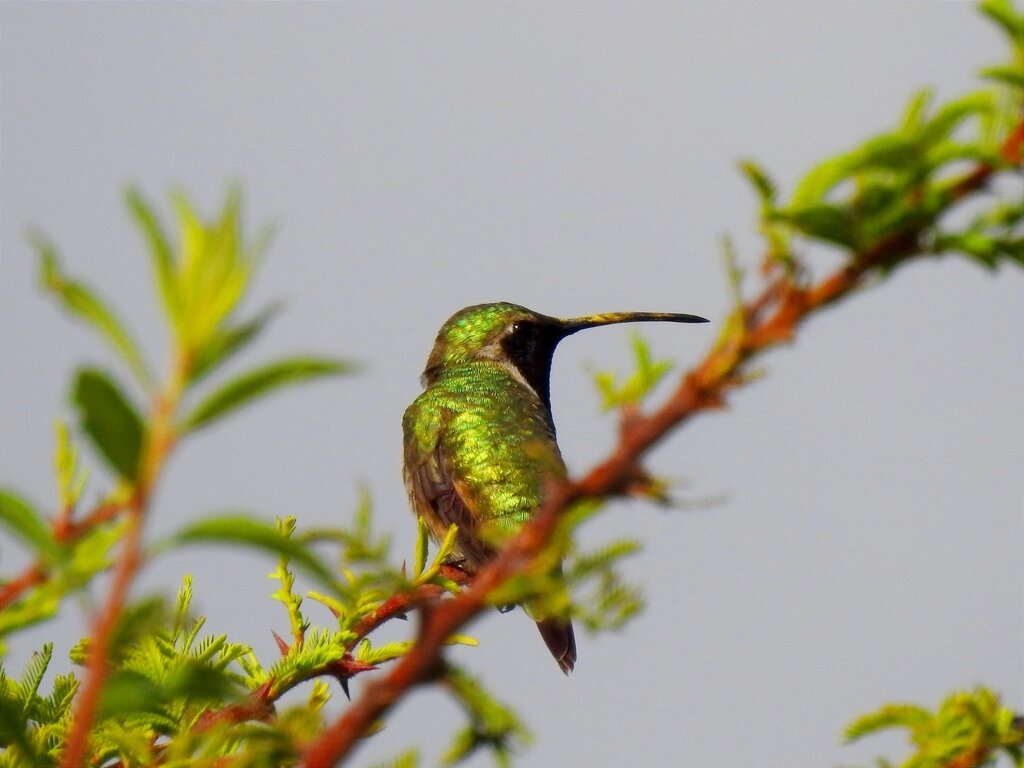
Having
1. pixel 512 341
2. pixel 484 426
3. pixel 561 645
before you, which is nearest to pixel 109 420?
pixel 561 645

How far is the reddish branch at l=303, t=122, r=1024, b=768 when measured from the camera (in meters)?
1.12

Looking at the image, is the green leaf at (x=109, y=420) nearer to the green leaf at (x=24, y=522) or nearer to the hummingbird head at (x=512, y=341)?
the green leaf at (x=24, y=522)

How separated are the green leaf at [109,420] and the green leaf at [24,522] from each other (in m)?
0.16

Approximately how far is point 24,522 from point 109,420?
0.65 feet

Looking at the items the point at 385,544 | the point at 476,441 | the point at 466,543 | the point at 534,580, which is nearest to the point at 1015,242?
the point at 534,580

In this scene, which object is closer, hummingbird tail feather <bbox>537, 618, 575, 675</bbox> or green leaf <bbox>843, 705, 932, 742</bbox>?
Result: green leaf <bbox>843, 705, 932, 742</bbox>

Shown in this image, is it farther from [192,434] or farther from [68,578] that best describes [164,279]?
[68,578]

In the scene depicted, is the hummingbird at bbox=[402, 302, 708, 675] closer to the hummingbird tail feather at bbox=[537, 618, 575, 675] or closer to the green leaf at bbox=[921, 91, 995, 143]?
the hummingbird tail feather at bbox=[537, 618, 575, 675]

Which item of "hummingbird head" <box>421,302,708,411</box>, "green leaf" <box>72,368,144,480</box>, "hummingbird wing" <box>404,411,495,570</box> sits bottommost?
"green leaf" <box>72,368,144,480</box>

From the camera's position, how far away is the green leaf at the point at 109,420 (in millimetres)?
1081

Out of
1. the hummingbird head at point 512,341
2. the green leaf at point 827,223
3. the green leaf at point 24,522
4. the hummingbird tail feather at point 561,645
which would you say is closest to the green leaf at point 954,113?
the green leaf at point 827,223

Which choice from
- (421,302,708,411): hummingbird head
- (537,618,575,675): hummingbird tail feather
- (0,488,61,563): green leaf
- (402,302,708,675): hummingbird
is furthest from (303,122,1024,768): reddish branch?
(421,302,708,411): hummingbird head

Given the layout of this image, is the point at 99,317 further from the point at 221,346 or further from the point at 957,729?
the point at 957,729

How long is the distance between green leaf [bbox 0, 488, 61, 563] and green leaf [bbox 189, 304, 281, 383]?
0.22m
